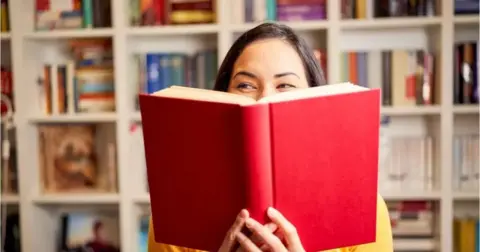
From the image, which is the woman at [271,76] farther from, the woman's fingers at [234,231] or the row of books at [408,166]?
the row of books at [408,166]

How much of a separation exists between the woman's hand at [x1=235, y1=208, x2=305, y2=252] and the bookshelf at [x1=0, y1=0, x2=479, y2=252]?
1336 mm

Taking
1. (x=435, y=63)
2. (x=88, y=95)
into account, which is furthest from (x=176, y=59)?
(x=435, y=63)

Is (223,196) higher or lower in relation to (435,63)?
lower

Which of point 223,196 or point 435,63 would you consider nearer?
point 223,196

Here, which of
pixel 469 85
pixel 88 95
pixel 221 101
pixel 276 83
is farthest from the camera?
pixel 88 95

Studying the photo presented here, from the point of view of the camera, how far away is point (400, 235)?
7.42 feet

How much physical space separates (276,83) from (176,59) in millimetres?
1237

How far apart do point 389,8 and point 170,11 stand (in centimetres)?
88

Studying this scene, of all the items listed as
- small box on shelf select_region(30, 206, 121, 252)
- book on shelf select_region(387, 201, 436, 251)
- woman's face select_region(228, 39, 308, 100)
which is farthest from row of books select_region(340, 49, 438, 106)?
small box on shelf select_region(30, 206, 121, 252)

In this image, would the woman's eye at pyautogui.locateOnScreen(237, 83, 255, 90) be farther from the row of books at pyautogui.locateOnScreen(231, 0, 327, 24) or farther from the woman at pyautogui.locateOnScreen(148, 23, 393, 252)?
the row of books at pyautogui.locateOnScreen(231, 0, 327, 24)

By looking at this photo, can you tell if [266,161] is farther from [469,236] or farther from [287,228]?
[469,236]

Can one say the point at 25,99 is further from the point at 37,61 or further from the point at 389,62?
the point at 389,62

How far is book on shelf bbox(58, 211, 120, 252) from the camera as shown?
2445mm

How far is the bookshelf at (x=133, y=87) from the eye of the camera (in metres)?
2.16
